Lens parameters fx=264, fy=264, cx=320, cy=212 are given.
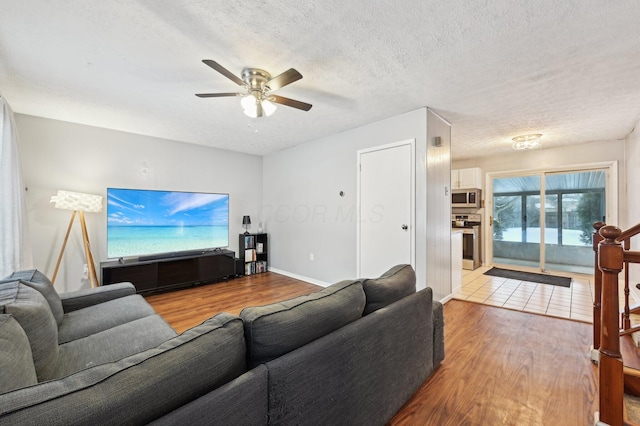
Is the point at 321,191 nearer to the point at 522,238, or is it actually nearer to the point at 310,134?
the point at 310,134

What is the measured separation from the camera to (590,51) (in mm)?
1969

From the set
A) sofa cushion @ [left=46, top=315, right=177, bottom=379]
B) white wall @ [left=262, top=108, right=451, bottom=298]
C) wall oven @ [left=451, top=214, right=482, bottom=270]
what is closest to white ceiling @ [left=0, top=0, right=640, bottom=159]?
white wall @ [left=262, top=108, right=451, bottom=298]

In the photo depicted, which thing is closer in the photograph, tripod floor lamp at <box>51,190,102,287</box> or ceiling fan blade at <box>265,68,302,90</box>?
ceiling fan blade at <box>265,68,302,90</box>

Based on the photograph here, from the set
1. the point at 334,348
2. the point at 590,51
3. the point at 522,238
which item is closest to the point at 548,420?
the point at 334,348

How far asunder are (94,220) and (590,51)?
5.65 m

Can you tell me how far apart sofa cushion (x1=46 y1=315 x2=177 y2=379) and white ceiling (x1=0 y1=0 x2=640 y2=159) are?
1975mm

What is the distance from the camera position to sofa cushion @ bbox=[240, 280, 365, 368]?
1.03 meters

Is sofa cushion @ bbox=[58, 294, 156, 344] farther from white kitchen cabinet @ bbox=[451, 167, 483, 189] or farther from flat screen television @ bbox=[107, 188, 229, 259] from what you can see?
white kitchen cabinet @ bbox=[451, 167, 483, 189]

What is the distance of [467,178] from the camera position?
222 inches

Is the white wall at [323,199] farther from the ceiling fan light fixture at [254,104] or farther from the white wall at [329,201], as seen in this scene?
the ceiling fan light fixture at [254,104]

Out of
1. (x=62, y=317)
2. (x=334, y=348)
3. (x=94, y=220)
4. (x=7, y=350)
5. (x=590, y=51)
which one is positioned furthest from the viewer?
(x=94, y=220)

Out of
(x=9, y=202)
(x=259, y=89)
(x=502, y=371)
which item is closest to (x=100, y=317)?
(x=9, y=202)

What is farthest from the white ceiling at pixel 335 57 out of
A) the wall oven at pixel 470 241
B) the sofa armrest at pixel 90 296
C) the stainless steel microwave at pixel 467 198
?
the wall oven at pixel 470 241

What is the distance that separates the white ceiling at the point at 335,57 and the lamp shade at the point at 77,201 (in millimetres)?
993
